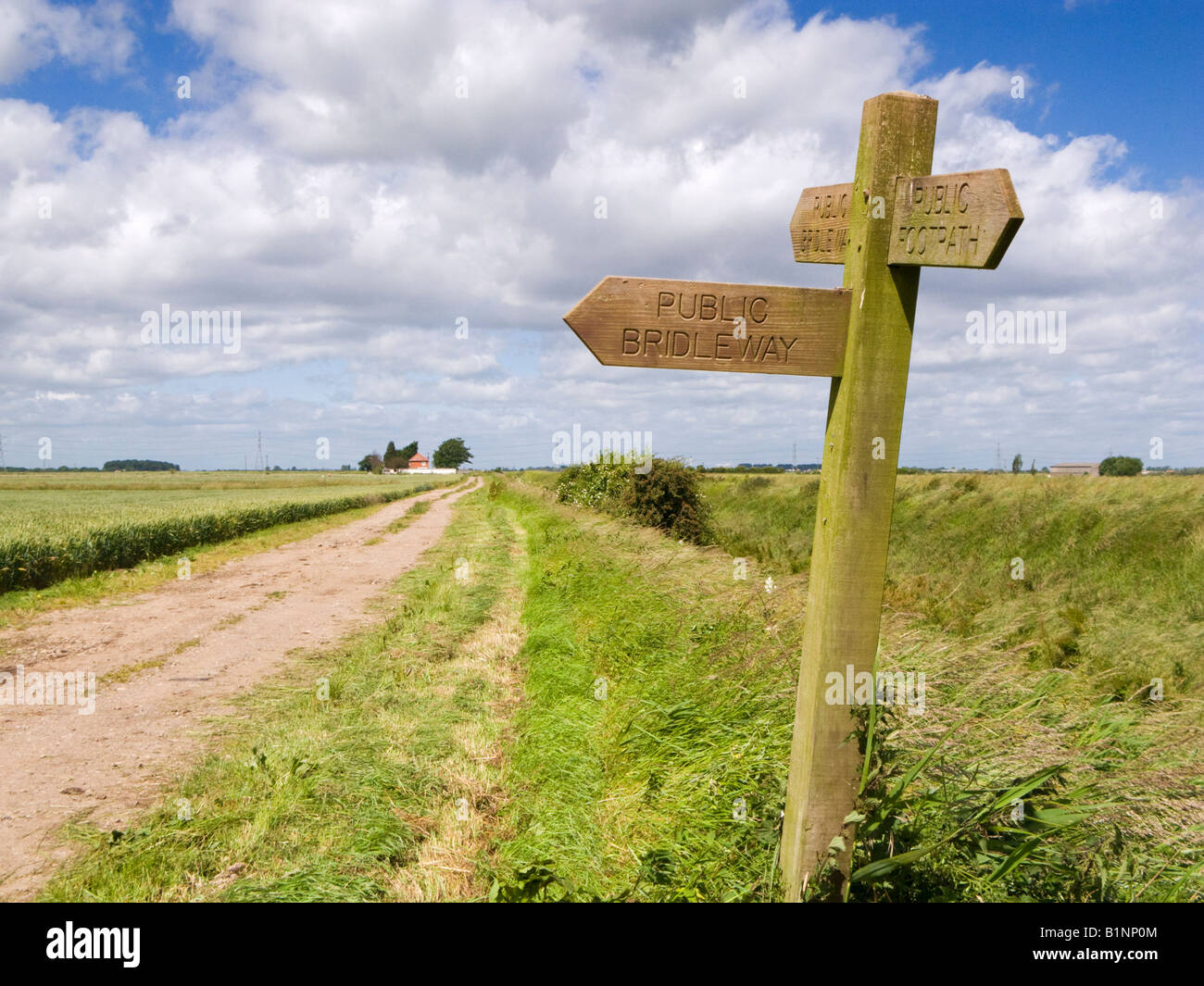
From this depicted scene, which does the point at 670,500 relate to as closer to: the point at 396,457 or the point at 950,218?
the point at 950,218

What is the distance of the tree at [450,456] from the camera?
152125 mm

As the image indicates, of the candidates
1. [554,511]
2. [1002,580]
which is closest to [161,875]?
[1002,580]

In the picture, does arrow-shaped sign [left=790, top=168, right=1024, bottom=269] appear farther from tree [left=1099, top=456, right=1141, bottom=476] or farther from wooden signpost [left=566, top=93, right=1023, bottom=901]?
tree [left=1099, top=456, right=1141, bottom=476]

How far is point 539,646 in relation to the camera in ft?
23.8

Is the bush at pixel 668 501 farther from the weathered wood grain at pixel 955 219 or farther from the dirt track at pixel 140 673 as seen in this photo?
the weathered wood grain at pixel 955 219

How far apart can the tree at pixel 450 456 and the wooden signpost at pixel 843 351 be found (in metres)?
153

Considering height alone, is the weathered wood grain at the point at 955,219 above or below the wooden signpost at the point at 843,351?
above

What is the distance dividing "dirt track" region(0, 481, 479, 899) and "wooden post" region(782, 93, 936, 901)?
3.56m

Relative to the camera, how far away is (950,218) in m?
2.20

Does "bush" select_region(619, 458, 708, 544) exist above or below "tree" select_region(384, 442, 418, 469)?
below

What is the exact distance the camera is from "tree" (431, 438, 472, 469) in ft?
499

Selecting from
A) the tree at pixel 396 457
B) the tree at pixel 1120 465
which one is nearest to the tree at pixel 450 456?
the tree at pixel 396 457

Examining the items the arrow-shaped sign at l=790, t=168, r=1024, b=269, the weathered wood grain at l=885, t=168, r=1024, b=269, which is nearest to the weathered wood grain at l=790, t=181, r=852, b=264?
the arrow-shaped sign at l=790, t=168, r=1024, b=269

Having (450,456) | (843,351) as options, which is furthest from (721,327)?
(450,456)
